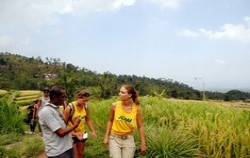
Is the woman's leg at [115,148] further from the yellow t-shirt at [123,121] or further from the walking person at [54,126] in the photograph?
the walking person at [54,126]

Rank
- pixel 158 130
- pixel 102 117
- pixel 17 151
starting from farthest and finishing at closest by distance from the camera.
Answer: pixel 102 117, pixel 17 151, pixel 158 130

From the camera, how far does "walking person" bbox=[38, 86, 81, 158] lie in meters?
4.39

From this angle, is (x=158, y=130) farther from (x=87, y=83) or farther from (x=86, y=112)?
(x=87, y=83)

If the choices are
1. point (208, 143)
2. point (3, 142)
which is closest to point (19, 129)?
point (3, 142)

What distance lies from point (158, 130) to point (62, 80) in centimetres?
3367

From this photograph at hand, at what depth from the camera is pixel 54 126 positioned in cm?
438

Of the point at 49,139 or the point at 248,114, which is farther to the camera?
the point at 248,114

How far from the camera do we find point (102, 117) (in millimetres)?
10875

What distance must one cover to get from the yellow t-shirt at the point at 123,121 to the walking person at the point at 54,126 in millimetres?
947

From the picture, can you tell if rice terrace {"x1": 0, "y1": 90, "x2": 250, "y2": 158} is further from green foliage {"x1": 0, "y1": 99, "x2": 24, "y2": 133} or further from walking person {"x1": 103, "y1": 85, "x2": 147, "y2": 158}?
green foliage {"x1": 0, "y1": 99, "x2": 24, "y2": 133}

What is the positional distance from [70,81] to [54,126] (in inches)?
1406

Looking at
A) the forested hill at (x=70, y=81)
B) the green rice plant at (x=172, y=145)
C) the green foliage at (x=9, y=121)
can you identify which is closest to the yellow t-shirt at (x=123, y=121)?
the green rice plant at (x=172, y=145)

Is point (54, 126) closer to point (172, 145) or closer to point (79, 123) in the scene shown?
point (79, 123)

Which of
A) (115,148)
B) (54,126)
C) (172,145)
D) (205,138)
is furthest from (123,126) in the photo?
(205,138)
